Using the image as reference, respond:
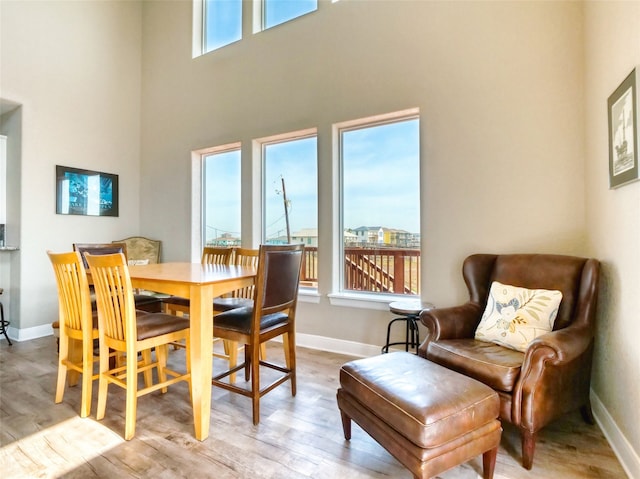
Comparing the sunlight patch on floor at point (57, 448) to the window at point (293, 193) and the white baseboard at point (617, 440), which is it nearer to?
the window at point (293, 193)

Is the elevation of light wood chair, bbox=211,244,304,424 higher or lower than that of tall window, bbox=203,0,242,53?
lower

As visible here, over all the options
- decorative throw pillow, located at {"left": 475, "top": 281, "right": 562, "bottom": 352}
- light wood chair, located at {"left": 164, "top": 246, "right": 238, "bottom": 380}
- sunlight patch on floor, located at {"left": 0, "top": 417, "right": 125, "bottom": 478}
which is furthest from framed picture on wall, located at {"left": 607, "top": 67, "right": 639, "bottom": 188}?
sunlight patch on floor, located at {"left": 0, "top": 417, "right": 125, "bottom": 478}

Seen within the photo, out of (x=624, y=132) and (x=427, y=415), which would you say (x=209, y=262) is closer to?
(x=427, y=415)

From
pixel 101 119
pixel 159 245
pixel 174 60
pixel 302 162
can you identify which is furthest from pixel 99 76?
pixel 302 162

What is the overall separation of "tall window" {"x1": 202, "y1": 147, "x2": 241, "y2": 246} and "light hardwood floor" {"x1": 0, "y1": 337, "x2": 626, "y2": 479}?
2.20 meters

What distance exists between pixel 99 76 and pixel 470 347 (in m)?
5.23

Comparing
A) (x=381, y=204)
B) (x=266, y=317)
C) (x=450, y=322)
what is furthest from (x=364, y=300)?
(x=266, y=317)

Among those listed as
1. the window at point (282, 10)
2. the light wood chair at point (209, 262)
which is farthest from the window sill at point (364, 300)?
the window at point (282, 10)

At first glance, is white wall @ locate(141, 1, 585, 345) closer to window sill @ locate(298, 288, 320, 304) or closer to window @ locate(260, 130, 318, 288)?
window sill @ locate(298, 288, 320, 304)

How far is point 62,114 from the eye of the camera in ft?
13.0

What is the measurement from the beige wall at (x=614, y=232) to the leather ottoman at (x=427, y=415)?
30.3 inches

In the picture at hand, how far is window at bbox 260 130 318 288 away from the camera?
355 centimetres

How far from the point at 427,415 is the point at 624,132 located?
1732 mm

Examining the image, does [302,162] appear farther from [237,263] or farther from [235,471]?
[235,471]
